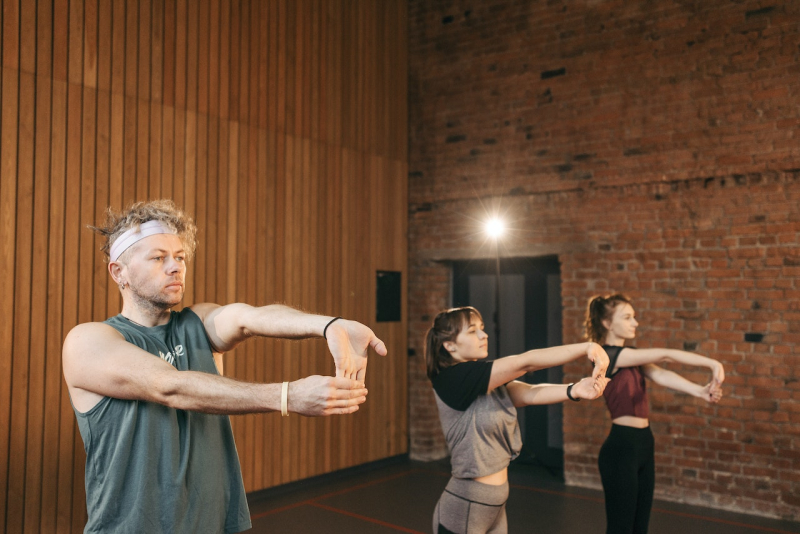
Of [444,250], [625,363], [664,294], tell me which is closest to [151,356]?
[625,363]

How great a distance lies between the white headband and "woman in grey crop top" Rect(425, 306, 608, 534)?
4.69 ft

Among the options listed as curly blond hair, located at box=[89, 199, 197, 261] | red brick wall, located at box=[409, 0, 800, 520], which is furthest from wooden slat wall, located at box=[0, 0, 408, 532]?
curly blond hair, located at box=[89, 199, 197, 261]

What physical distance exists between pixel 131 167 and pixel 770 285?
4.66m

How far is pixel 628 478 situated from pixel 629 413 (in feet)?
1.13

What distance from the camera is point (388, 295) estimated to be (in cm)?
668

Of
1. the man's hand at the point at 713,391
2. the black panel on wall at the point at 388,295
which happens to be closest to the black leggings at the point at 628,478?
the man's hand at the point at 713,391

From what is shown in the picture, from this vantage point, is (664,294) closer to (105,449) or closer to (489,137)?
(489,137)

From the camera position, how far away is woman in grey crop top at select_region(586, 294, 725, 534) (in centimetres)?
342

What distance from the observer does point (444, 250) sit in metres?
6.73

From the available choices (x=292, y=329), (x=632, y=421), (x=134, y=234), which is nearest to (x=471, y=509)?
(x=632, y=421)

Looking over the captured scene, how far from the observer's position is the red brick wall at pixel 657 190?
5.03 metres

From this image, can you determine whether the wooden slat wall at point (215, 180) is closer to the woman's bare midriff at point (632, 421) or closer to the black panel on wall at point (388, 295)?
the black panel on wall at point (388, 295)

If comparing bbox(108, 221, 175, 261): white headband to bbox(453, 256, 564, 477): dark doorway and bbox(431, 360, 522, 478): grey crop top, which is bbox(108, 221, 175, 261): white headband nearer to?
bbox(431, 360, 522, 478): grey crop top

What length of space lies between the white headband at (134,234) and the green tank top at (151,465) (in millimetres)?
203
